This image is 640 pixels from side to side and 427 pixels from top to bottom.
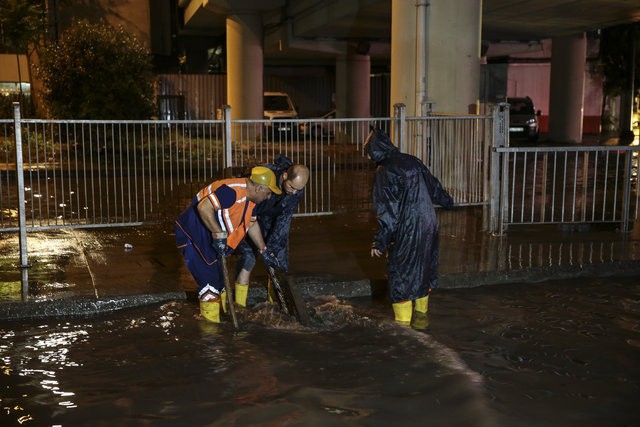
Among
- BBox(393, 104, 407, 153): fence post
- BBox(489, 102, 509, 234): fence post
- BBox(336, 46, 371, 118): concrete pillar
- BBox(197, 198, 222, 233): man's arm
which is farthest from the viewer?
BBox(336, 46, 371, 118): concrete pillar

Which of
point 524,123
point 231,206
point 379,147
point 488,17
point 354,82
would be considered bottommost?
point 231,206

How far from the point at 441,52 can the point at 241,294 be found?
26.8ft

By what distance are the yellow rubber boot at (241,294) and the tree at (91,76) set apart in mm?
14425

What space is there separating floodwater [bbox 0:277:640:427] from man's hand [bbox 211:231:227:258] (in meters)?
0.76

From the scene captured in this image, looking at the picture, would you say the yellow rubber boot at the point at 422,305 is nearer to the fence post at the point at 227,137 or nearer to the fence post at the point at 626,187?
the fence post at the point at 227,137

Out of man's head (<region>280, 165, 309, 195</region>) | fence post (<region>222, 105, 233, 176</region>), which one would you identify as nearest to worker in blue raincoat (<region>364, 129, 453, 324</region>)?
man's head (<region>280, 165, 309, 195</region>)

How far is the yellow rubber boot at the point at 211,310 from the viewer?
23.8ft

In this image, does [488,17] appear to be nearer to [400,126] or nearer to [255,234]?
[400,126]

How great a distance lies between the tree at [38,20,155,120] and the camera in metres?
21.5

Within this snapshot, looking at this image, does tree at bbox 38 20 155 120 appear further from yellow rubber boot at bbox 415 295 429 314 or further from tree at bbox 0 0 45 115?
yellow rubber boot at bbox 415 295 429 314

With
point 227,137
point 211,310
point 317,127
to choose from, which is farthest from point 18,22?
point 211,310

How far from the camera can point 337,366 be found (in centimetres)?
631

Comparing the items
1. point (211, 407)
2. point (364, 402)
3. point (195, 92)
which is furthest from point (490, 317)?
point (195, 92)

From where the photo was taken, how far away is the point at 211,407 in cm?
549
